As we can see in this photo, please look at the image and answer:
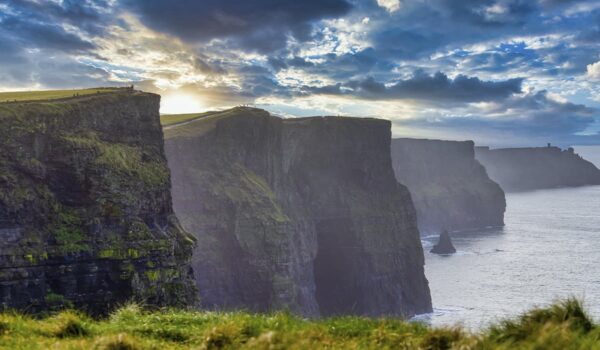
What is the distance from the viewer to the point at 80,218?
45.2 m

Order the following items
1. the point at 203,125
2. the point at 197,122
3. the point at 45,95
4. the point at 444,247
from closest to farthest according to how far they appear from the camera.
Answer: the point at 45,95, the point at 203,125, the point at 197,122, the point at 444,247

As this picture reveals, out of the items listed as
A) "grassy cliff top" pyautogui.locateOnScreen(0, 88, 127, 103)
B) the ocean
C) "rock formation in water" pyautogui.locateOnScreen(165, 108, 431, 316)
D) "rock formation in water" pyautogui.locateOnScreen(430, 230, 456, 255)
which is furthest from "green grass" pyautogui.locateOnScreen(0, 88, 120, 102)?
"rock formation in water" pyautogui.locateOnScreen(430, 230, 456, 255)

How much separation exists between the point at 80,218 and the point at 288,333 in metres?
41.3

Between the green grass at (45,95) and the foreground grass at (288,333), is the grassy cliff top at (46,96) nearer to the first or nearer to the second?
the green grass at (45,95)

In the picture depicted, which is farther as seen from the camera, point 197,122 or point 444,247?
point 444,247

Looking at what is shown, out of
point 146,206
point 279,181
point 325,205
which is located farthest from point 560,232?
point 146,206

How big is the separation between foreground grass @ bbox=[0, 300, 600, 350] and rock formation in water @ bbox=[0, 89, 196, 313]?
31.9 metres

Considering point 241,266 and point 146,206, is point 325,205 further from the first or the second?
point 146,206

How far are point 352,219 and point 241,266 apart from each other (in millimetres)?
33981

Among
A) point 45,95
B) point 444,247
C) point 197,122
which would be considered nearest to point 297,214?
point 197,122

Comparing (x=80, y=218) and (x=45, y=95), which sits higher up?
(x=45, y=95)

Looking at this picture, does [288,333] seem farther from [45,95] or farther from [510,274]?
[510,274]

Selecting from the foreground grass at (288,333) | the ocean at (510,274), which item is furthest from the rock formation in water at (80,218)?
the ocean at (510,274)

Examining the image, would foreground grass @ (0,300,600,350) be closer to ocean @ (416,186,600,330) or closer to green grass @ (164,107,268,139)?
ocean @ (416,186,600,330)
